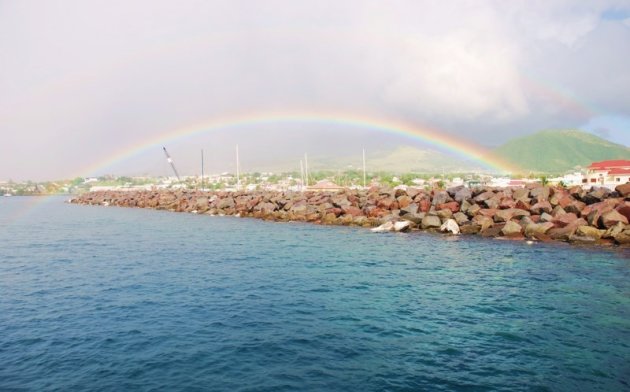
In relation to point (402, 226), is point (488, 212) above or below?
above

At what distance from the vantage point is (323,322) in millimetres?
14406

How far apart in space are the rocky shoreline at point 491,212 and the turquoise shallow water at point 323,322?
4549 mm

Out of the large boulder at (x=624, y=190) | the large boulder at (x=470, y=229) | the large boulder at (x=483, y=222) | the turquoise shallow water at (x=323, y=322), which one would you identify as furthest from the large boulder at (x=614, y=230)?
the large boulder at (x=470, y=229)

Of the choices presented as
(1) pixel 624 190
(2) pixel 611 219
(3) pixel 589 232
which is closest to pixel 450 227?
(3) pixel 589 232

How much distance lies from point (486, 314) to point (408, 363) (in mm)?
5301

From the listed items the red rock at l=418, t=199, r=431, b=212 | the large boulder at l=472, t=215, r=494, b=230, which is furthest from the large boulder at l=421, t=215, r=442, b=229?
the red rock at l=418, t=199, r=431, b=212

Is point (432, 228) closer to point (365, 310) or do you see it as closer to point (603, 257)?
point (603, 257)

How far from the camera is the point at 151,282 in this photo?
2095 cm

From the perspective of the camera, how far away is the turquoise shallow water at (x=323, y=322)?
10.4 metres

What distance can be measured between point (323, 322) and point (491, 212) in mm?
28308

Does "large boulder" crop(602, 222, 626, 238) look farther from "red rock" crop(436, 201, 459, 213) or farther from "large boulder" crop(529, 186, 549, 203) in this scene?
"red rock" crop(436, 201, 459, 213)

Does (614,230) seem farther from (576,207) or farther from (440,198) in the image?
(440,198)

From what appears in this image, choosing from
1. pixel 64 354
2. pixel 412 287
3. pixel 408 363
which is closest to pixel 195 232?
pixel 412 287

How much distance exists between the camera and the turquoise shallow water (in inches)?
410
